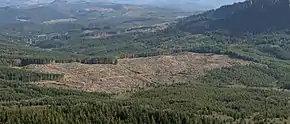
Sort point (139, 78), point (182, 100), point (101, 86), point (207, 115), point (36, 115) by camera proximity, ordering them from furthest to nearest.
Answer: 1. point (139, 78)
2. point (101, 86)
3. point (182, 100)
4. point (207, 115)
5. point (36, 115)

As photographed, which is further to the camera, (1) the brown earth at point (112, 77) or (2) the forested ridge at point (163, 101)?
(1) the brown earth at point (112, 77)

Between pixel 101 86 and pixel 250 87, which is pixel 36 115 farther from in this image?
pixel 250 87

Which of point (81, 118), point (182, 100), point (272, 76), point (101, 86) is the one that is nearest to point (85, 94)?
point (101, 86)

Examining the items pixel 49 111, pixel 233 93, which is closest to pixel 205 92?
pixel 233 93

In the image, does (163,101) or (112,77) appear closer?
(163,101)

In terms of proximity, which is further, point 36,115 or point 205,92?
point 205,92

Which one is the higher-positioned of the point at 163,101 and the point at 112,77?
the point at 163,101

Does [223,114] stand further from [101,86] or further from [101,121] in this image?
[101,86]

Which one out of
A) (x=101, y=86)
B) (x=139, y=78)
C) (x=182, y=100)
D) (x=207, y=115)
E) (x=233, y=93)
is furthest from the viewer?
(x=139, y=78)

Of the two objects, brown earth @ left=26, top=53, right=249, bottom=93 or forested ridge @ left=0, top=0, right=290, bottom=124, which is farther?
brown earth @ left=26, top=53, right=249, bottom=93
